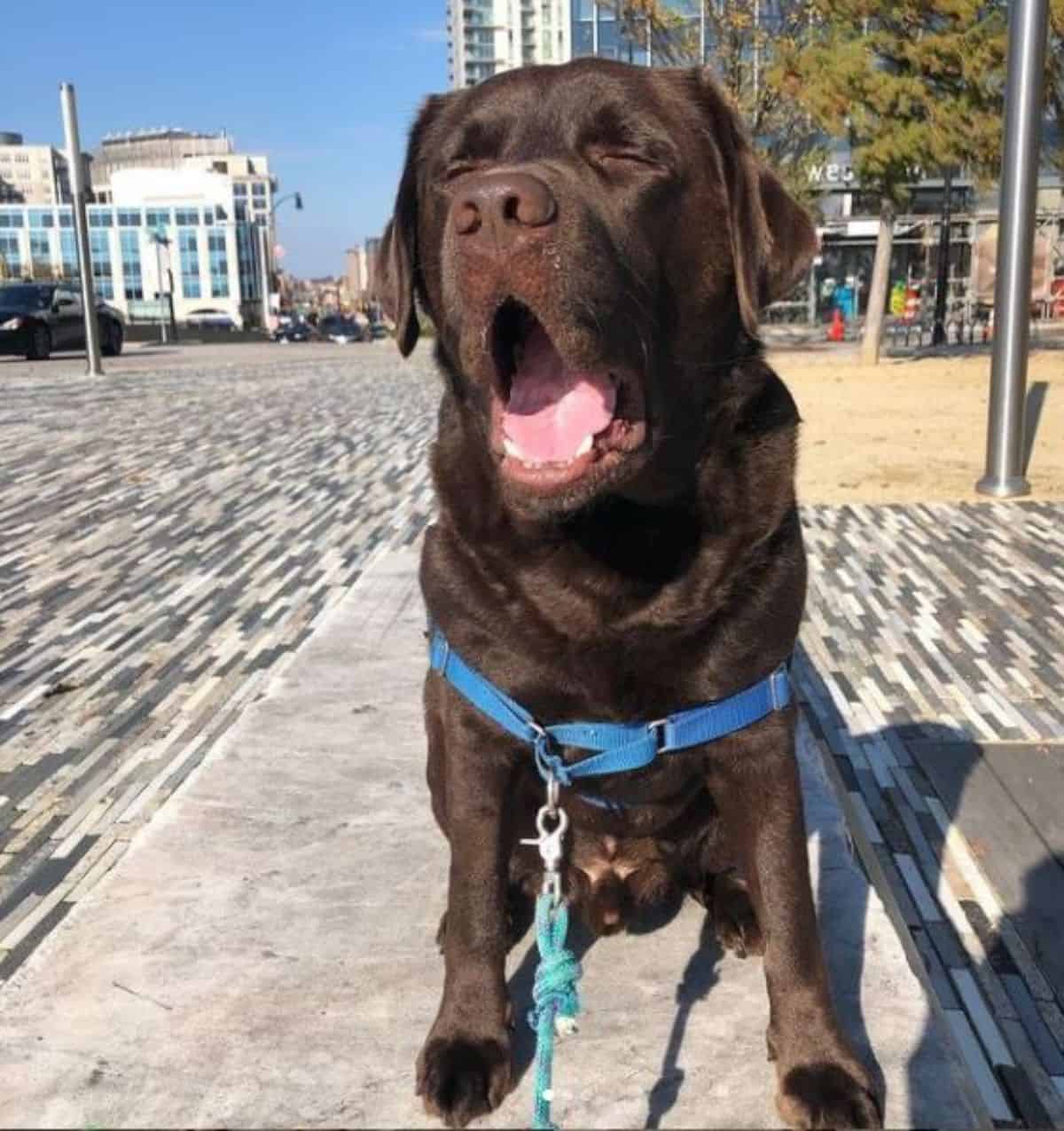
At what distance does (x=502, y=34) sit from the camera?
48.8m

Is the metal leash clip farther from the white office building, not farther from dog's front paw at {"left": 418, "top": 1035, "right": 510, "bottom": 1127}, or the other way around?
the white office building

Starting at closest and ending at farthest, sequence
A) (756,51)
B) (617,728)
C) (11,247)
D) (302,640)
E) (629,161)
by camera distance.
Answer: (617,728)
(629,161)
(302,640)
(756,51)
(11,247)

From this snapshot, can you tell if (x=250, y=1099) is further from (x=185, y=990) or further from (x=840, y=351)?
(x=840, y=351)

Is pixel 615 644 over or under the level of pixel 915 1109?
over

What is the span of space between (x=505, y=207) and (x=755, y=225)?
2.16ft

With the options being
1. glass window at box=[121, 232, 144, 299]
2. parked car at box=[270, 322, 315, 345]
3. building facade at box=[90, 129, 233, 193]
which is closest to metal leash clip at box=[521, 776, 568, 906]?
parked car at box=[270, 322, 315, 345]

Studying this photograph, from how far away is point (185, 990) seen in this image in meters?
2.25

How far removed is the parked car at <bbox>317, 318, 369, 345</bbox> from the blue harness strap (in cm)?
4296

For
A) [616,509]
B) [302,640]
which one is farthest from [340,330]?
[616,509]

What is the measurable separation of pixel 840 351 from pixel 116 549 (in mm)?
17736

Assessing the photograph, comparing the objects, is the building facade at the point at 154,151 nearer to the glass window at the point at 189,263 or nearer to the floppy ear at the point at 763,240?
the glass window at the point at 189,263

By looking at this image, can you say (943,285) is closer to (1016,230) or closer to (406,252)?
(1016,230)

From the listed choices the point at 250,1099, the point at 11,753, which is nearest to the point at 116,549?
the point at 11,753

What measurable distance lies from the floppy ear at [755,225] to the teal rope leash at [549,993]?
1.17 metres
